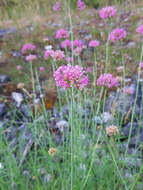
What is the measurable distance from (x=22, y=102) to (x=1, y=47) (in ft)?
6.05

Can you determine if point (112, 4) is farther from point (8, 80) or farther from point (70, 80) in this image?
point (8, 80)

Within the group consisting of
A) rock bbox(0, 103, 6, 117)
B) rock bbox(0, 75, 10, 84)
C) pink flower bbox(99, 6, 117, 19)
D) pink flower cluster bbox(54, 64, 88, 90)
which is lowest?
rock bbox(0, 103, 6, 117)

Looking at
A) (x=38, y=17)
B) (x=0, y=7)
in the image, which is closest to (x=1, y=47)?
(x=38, y=17)

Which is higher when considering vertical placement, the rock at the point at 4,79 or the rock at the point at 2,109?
the rock at the point at 4,79

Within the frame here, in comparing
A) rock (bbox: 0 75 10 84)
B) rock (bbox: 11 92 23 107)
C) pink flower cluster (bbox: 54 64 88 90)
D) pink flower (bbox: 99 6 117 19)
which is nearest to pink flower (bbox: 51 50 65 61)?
pink flower cluster (bbox: 54 64 88 90)

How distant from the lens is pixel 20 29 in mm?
4246

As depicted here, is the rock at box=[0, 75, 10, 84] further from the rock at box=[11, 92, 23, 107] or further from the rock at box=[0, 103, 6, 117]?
the rock at box=[0, 103, 6, 117]

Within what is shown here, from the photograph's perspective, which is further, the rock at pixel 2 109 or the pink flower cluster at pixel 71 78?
the rock at pixel 2 109

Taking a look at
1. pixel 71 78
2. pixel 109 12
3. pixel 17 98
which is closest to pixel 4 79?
pixel 17 98

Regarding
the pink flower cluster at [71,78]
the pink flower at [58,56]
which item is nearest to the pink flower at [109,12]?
the pink flower at [58,56]

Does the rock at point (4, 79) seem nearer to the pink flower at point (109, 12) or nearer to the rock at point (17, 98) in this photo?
the rock at point (17, 98)

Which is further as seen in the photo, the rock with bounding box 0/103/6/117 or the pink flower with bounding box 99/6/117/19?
the rock with bounding box 0/103/6/117

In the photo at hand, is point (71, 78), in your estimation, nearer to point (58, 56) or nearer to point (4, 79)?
point (58, 56)

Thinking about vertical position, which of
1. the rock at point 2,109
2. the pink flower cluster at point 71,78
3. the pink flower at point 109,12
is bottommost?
the rock at point 2,109
